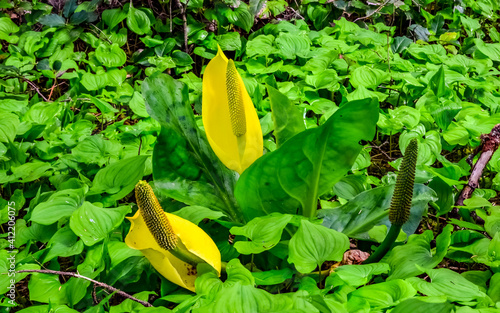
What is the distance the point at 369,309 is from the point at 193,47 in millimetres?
2147

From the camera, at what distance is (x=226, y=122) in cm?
137

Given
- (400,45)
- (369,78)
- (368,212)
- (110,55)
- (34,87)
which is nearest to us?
(368,212)

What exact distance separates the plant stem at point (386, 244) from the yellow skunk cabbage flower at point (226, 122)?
16.8 inches

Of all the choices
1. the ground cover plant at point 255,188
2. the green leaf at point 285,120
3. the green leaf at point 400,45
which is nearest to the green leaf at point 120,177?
the ground cover plant at point 255,188

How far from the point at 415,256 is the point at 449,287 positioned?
16 centimetres

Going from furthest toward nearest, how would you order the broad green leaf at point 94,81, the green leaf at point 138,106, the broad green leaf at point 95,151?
1. the broad green leaf at point 94,81
2. the green leaf at point 138,106
3. the broad green leaf at point 95,151

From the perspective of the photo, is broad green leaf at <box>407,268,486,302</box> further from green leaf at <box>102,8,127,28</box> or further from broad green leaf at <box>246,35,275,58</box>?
green leaf at <box>102,8,127,28</box>

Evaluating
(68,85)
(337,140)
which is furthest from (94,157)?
(68,85)

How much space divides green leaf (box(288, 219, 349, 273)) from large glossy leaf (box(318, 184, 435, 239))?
10.6 inches

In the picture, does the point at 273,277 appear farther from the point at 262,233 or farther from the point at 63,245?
the point at 63,245

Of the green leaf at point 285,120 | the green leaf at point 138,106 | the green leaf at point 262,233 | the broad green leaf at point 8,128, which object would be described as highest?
the green leaf at point 285,120

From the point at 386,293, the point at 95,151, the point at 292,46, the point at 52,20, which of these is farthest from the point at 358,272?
the point at 52,20

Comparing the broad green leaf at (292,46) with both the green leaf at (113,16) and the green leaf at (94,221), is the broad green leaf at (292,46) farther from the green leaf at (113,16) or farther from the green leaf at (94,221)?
the green leaf at (94,221)

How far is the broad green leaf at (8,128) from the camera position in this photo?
1775mm
